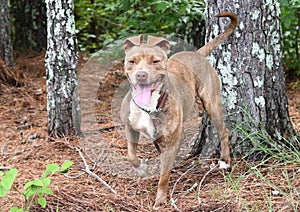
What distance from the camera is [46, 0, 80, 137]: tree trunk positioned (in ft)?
16.2

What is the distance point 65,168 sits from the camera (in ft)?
10.4

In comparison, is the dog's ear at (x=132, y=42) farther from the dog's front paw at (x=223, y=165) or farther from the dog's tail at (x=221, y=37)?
the dog's front paw at (x=223, y=165)

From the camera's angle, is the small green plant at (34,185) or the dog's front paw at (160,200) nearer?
the small green plant at (34,185)

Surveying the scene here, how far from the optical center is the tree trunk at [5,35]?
25.0 feet

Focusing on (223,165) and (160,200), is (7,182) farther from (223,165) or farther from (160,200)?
(223,165)

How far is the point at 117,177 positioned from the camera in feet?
13.8

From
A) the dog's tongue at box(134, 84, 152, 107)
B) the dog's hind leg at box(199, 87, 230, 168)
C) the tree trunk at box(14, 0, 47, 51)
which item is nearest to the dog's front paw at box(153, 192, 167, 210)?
the dog's tongue at box(134, 84, 152, 107)

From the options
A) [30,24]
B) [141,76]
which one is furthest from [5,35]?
[141,76]

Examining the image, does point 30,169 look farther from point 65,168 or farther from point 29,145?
point 65,168

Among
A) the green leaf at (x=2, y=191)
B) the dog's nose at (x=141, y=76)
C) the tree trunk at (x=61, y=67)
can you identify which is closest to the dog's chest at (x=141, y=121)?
the dog's nose at (x=141, y=76)

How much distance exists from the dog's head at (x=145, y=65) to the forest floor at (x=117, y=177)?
860 mm

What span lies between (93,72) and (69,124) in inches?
104

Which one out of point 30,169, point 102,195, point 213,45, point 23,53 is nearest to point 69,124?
point 30,169

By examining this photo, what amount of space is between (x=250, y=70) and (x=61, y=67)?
1.97 meters
